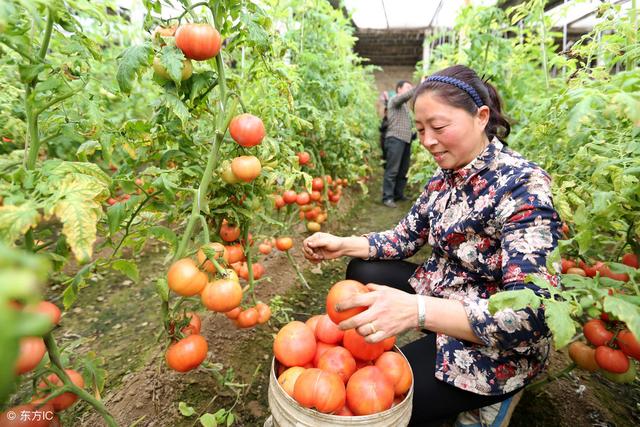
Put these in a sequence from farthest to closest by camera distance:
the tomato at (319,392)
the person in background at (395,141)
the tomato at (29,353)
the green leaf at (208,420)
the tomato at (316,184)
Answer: the person in background at (395,141), the tomato at (316,184), the green leaf at (208,420), the tomato at (319,392), the tomato at (29,353)

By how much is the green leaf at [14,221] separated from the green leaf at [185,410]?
117 centimetres

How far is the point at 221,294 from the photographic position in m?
1.06

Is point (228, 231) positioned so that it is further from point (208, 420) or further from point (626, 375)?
point (626, 375)

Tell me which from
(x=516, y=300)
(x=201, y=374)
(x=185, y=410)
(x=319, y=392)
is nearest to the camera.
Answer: (x=516, y=300)

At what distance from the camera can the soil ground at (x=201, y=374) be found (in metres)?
1.56

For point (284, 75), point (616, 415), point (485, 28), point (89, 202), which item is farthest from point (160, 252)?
point (485, 28)

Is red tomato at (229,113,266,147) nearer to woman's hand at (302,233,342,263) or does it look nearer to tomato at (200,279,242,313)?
tomato at (200,279,242,313)

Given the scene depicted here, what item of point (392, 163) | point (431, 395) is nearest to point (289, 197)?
point (431, 395)

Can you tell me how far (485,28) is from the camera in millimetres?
3084

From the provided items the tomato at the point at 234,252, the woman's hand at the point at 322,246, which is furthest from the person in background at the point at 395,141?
the tomato at the point at 234,252

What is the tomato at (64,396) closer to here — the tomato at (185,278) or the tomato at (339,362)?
the tomato at (185,278)

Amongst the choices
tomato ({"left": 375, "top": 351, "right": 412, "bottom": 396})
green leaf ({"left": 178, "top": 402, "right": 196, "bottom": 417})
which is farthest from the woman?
green leaf ({"left": 178, "top": 402, "right": 196, "bottom": 417})

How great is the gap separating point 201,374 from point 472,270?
1390mm

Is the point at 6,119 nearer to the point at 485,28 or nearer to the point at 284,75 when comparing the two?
the point at 284,75
